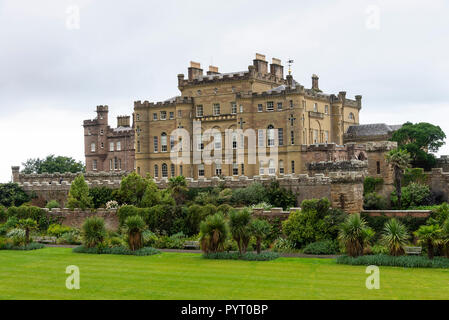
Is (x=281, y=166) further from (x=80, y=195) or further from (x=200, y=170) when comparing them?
(x=80, y=195)

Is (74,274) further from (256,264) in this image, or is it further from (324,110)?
(324,110)

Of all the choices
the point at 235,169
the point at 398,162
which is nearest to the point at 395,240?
the point at 398,162

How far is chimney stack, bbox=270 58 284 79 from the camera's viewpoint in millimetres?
67312

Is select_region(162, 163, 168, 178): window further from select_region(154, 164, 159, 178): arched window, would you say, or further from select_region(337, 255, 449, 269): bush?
select_region(337, 255, 449, 269): bush

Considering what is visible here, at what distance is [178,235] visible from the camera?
3928 cm

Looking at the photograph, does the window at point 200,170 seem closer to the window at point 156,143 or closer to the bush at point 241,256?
the window at point 156,143

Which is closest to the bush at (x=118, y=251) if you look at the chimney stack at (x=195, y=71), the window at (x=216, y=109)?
the window at (x=216, y=109)

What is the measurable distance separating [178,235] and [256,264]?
1267 centimetres

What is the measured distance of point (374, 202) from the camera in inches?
1809

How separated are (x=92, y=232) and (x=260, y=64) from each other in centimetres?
3603

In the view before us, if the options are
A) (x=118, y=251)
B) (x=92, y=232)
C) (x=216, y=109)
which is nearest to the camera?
(x=118, y=251)

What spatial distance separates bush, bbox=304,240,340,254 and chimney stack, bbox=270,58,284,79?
3728 centimetres

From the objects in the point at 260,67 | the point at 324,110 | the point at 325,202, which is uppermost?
the point at 260,67
